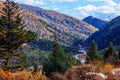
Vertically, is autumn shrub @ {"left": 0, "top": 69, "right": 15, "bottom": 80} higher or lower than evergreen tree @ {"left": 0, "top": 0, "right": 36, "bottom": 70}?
lower

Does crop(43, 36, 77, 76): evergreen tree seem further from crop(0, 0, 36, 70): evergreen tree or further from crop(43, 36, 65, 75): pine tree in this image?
crop(0, 0, 36, 70): evergreen tree

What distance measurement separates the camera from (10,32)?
37812 mm

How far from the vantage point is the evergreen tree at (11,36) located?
124 ft

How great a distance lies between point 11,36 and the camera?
38.4 metres

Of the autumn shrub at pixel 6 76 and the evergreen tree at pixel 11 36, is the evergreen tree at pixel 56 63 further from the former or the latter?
the autumn shrub at pixel 6 76

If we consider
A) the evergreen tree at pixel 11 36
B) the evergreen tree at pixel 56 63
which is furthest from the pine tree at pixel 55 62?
the evergreen tree at pixel 11 36

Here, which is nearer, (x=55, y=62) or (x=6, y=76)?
(x=6, y=76)

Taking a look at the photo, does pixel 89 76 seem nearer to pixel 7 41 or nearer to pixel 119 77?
pixel 119 77

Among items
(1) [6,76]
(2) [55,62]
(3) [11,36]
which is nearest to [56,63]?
(2) [55,62]


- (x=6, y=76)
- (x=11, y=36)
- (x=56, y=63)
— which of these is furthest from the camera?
(x=56, y=63)

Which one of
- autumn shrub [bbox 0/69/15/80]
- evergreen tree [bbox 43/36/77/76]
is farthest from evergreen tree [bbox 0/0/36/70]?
evergreen tree [bbox 43/36/77/76]

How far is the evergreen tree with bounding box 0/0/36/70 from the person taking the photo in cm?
3781

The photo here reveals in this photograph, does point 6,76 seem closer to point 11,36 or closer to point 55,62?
point 11,36

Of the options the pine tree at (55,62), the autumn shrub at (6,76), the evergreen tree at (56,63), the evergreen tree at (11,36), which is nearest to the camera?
the autumn shrub at (6,76)
